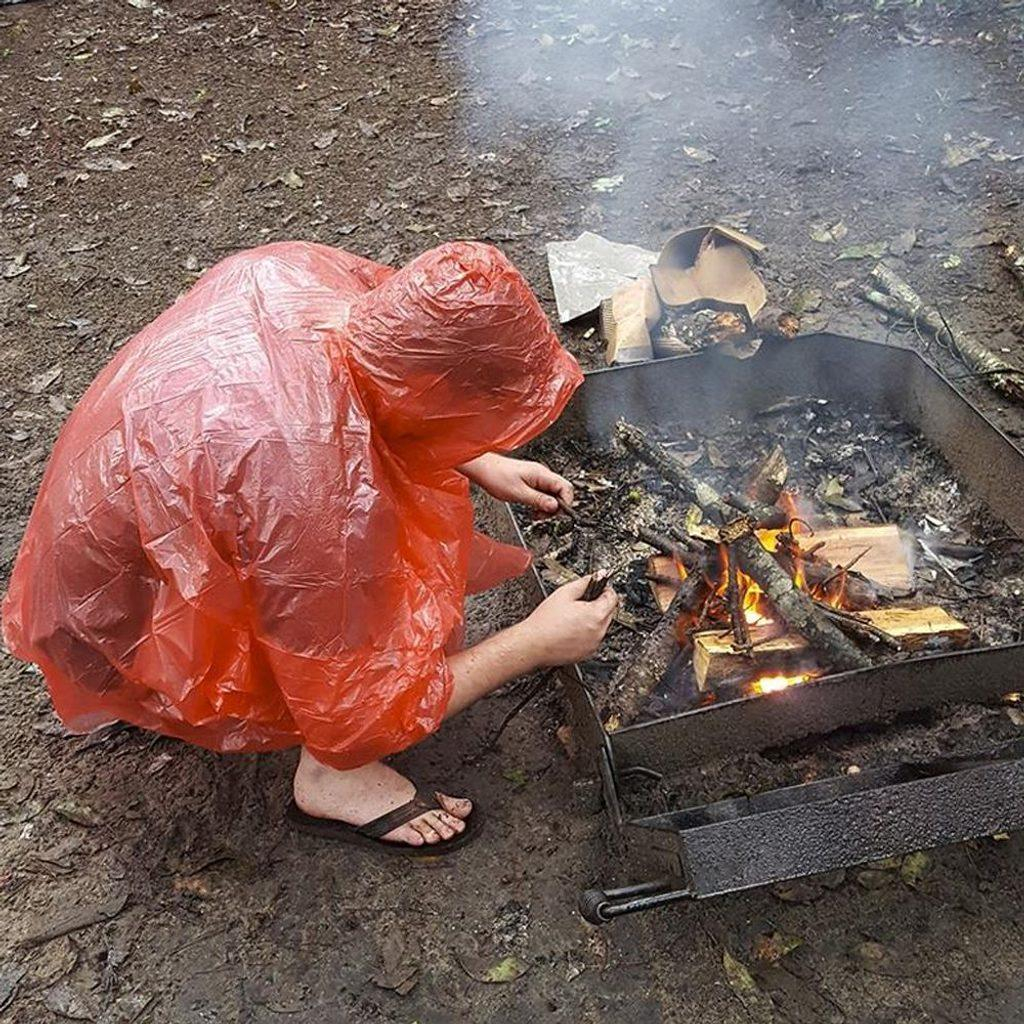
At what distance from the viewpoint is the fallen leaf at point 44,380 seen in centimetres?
488

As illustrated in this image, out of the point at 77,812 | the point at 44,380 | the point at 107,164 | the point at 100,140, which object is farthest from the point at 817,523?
the point at 100,140

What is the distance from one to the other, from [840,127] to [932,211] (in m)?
1.15

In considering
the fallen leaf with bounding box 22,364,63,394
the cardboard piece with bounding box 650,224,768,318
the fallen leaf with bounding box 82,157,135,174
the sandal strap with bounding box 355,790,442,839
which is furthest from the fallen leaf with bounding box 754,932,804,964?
the fallen leaf with bounding box 82,157,135,174

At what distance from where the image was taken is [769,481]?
11.3 ft

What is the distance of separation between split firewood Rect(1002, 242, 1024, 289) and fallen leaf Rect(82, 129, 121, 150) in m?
5.72

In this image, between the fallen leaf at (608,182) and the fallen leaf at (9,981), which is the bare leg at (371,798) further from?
the fallen leaf at (608,182)

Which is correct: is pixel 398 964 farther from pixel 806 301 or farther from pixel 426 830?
pixel 806 301

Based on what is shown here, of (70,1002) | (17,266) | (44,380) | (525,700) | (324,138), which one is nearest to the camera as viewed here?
(70,1002)

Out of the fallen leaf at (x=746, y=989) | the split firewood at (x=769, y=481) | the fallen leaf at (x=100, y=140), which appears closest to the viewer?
the fallen leaf at (x=746, y=989)

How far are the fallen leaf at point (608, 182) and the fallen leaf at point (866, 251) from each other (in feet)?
4.82

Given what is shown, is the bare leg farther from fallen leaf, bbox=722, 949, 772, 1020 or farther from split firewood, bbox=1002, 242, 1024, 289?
split firewood, bbox=1002, 242, 1024, 289

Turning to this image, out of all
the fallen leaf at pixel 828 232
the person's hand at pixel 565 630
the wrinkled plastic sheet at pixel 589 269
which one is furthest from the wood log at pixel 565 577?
the fallen leaf at pixel 828 232

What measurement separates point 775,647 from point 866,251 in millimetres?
3011

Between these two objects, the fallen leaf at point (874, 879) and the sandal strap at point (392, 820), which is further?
the sandal strap at point (392, 820)
